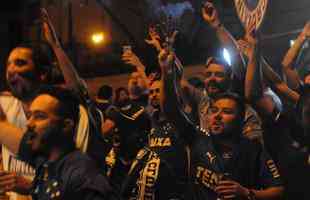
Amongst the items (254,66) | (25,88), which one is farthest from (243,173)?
(25,88)

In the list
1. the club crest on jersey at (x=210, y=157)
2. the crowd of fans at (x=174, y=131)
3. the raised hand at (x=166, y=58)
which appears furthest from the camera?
the raised hand at (x=166, y=58)

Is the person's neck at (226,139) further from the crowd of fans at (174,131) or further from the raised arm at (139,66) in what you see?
the raised arm at (139,66)

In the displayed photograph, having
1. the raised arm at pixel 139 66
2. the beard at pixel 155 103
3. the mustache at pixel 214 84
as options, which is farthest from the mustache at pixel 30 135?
the raised arm at pixel 139 66

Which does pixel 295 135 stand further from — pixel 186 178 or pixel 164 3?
pixel 164 3

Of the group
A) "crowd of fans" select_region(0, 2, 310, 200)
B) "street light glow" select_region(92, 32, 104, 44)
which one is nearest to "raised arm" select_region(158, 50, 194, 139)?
"crowd of fans" select_region(0, 2, 310, 200)

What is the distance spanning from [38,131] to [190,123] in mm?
1569

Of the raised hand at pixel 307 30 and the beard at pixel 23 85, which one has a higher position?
the raised hand at pixel 307 30

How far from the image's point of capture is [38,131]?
2.97 meters

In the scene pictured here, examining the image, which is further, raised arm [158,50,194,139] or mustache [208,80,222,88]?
mustache [208,80,222,88]

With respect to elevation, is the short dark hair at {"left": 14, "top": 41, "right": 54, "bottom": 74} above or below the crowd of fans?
above

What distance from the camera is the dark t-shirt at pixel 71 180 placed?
2.73 meters

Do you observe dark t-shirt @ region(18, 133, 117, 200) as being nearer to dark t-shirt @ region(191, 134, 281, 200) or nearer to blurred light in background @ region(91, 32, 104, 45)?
dark t-shirt @ region(191, 134, 281, 200)

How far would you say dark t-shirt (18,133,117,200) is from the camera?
2729 mm

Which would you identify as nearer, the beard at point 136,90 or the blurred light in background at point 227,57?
the blurred light in background at point 227,57
